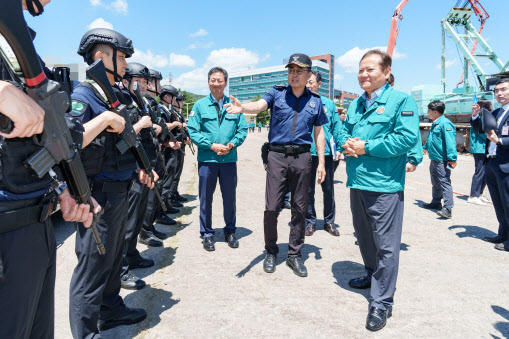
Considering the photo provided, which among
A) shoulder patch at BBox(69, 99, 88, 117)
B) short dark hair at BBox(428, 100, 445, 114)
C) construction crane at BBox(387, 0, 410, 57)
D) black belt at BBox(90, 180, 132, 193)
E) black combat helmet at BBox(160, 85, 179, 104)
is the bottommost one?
black belt at BBox(90, 180, 132, 193)

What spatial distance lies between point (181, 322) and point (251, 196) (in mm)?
5078

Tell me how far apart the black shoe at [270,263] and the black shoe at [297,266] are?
18cm

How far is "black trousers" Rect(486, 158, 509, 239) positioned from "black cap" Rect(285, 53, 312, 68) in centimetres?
326

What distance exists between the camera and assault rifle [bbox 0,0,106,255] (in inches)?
43.1

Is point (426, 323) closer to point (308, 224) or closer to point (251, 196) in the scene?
point (308, 224)

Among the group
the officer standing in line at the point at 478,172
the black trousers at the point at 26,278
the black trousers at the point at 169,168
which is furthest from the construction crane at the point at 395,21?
the black trousers at the point at 26,278

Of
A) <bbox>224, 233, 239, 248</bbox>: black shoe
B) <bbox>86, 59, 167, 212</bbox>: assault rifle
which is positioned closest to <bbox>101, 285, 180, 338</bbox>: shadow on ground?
<bbox>86, 59, 167, 212</bbox>: assault rifle

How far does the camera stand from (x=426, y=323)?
265 cm

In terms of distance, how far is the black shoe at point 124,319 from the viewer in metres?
2.51

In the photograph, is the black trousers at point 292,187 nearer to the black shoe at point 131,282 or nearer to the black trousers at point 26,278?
the black shoe at point 131,282

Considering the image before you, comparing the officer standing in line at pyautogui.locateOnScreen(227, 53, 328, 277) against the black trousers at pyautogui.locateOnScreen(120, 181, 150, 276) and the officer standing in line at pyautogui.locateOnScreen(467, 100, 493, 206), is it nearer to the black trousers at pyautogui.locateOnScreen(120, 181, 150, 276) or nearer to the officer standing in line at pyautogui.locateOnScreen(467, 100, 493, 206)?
the black trousers at pyautogui.locateOnScreen(120, 181, 150, 276)

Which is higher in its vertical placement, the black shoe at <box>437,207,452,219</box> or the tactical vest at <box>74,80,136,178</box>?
the tactical vest at <box>74,80,136,178</box>

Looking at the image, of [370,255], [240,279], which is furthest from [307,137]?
[240,279]

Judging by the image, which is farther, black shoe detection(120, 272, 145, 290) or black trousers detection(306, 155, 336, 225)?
black trousers detection(306, 155, 336, 225)
